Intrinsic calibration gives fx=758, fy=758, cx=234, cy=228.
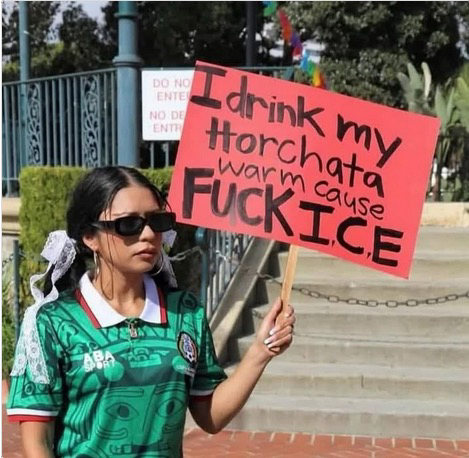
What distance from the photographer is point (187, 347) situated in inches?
74.0

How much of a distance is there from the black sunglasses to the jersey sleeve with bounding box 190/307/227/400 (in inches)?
10.6

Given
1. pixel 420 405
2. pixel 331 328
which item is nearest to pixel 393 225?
pixel 420 405

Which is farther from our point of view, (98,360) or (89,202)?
(89,202)

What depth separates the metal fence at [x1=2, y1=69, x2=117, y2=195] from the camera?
25.1ft

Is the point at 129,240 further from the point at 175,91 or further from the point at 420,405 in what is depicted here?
the point at 175,91

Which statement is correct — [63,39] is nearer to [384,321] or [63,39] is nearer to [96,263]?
[384,321]

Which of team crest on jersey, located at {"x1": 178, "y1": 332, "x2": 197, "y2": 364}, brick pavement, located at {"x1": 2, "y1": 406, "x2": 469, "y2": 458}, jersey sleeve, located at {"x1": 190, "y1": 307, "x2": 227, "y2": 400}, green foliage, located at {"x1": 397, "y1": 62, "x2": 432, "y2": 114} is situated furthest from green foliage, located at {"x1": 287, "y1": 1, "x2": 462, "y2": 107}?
team crest on jersey, located at {"x1": 178, "y1": 332, "x2": 197, "y2": 364}

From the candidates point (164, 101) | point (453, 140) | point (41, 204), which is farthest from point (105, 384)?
point (453, 140)

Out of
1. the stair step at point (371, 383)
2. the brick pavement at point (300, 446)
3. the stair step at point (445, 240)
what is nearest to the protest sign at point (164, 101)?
the stair step at point (445, 240)

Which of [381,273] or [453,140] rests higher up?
[453,140]

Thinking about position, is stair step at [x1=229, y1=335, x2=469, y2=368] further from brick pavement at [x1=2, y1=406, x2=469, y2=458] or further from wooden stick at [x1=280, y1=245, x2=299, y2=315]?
wooden stick at [x1=280, y1=245, x2=299, y2=315]

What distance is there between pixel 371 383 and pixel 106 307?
4130 mm

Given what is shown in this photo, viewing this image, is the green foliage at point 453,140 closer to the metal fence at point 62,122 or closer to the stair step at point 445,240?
the stair step at point 445,240

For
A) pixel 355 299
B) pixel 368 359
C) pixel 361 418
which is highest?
pixel 355 299
